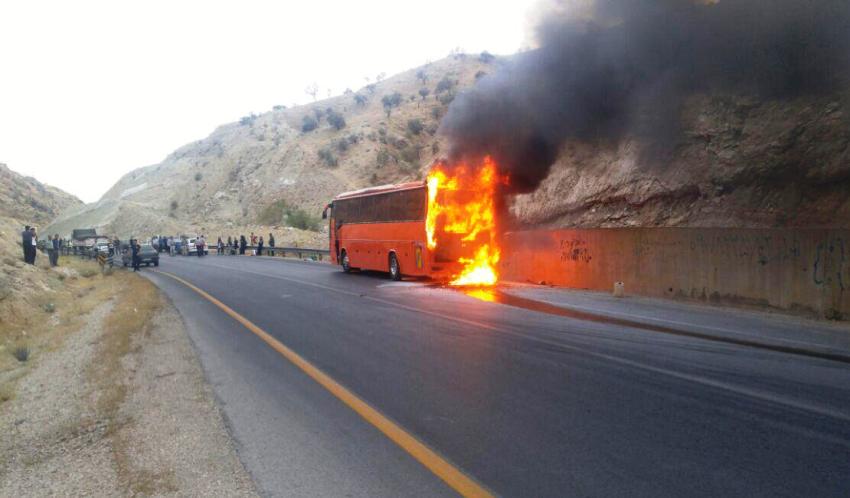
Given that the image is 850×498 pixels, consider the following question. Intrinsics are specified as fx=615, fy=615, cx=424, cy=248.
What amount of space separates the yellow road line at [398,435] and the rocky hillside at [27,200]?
73815 mm

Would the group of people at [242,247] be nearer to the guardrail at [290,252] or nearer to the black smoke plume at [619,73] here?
the guardrail at [290,252]

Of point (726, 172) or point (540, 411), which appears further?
point (726, 172)

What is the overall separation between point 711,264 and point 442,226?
817cm

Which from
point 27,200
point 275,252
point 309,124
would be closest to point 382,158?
point 275,252

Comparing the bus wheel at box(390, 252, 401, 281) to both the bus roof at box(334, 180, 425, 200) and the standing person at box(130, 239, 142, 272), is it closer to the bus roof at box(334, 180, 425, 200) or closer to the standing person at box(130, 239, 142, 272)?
the bus roof at box(334, 180, 425, 200)

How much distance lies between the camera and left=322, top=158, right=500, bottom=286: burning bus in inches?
759

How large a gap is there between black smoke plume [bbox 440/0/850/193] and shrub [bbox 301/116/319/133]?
58.7 meters

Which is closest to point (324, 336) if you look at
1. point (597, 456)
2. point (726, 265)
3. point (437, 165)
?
point (597, 456)

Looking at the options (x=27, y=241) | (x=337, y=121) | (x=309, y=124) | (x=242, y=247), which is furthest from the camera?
(x=309, y=124)

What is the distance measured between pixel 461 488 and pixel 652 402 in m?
2.61

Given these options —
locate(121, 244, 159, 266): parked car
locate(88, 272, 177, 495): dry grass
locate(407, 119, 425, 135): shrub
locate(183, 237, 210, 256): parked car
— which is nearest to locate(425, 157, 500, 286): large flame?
locate(88, 272, 177, 495): dry grass

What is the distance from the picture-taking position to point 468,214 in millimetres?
19891

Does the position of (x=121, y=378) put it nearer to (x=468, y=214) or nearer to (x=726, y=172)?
(x=468, y=214)

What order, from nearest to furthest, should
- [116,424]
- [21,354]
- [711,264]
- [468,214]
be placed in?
1. [116,424]
2. [21,354]
3. [711,264]
4. [468,214]
